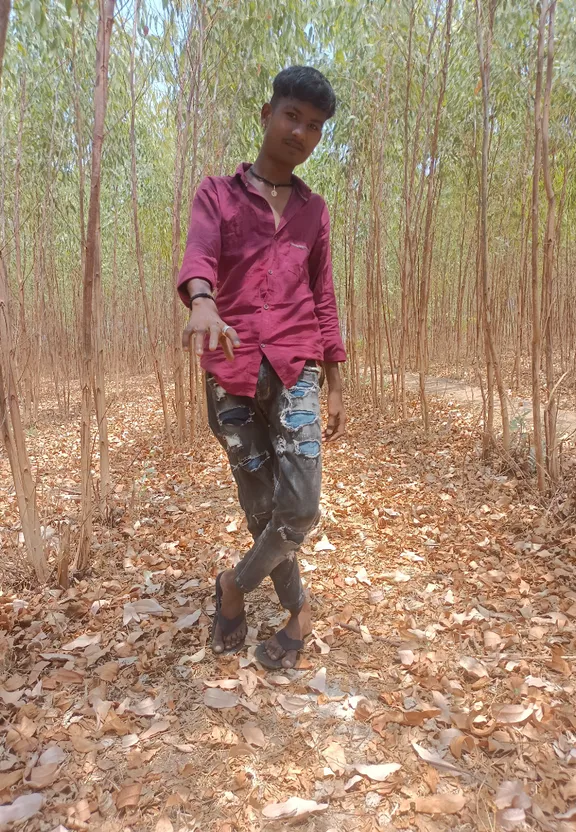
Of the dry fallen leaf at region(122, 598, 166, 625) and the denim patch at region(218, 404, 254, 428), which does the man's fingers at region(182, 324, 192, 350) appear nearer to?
the denim patch at region(218, 404, 254, 428)

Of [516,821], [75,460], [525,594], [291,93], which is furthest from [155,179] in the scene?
[516,821]

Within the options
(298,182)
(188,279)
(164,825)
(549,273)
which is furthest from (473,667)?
(549,273)

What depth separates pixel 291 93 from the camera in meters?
1.25

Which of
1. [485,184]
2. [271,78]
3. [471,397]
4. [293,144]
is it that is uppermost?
[271,78]

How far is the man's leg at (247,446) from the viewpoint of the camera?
132cm

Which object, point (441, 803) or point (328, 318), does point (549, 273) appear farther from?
point (441, 803)

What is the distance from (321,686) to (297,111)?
5.25ft

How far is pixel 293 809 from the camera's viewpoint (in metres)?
1.07

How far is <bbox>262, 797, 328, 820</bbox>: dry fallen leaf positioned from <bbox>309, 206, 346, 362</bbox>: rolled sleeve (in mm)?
1085

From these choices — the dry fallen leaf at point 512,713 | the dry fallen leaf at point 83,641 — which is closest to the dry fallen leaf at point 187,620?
the dry fallen leaf at point 83,641

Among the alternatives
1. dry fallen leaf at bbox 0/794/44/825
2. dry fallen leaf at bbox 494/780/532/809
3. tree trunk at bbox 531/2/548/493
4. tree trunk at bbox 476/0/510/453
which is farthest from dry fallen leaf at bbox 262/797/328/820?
tree trunk at bbox 476/0/510/453

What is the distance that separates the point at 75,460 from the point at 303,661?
3340mm

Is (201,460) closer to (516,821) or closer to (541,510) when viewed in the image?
(541,510)

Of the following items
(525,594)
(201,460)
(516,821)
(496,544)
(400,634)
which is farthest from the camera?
(201,460)
